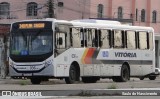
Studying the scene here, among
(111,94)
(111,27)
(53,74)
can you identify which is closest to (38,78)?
(53,74)

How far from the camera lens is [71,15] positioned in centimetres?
6969

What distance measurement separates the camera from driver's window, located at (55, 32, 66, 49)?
2912 centimetres

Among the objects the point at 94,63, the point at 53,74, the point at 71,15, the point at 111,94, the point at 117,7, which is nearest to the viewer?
the point at 111,94

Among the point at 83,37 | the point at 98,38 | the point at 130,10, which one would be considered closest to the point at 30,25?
the point at 83,37

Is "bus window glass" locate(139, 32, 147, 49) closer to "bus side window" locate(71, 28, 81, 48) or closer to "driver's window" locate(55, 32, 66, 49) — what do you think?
"bus side window" locate(71, 28, 81, 48)

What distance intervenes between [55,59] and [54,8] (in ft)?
135

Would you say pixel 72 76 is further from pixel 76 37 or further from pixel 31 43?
pixel 31 43

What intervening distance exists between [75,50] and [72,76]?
4.62 ft

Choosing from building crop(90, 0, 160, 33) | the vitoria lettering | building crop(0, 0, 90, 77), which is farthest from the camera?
building crop(90, 0, 160, 33)

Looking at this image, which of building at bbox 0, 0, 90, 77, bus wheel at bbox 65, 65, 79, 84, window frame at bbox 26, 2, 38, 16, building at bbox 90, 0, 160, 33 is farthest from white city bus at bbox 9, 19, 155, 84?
window frame at bbox 26, 2, 38, 16

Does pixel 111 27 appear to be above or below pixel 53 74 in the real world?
above

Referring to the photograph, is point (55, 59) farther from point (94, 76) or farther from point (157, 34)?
point (157, 34)

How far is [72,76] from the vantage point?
30.0 metres

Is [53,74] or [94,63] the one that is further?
[94,63]
